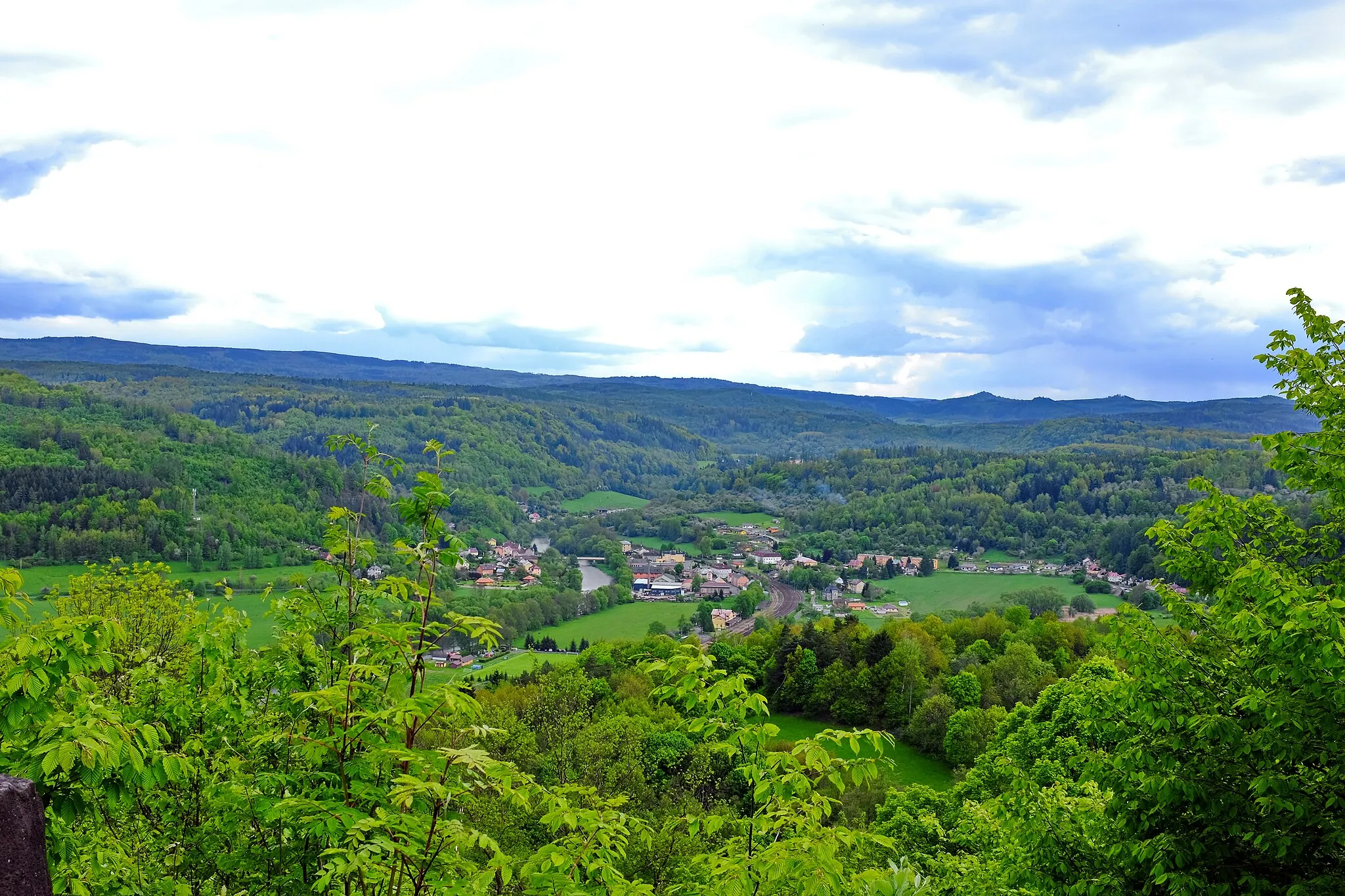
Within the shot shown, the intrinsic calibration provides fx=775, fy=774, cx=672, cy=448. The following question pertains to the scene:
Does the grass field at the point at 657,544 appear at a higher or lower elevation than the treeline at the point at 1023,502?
lower

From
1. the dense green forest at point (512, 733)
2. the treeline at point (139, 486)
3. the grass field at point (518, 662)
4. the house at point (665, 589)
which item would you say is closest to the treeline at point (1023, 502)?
the house at point (665, 589)

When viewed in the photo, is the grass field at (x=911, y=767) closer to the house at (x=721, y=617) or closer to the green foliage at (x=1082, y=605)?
the house at (x=721, y=617)

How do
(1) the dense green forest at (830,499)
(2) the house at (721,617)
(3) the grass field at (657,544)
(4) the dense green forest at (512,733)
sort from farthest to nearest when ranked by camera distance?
(3) the grass field at (657,544) → (1) the dense green forest at (830,499) → (2) the house at (721,617) → (4) the dense green forest at (512,733)

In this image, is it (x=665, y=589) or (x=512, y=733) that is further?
(x=665, y=589)

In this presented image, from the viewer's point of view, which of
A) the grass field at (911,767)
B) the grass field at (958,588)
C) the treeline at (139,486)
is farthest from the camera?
the grass field at (958,588)

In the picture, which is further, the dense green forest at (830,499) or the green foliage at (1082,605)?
the dense green forest at (830,499)

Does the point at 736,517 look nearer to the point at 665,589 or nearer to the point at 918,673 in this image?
the point at 665,589

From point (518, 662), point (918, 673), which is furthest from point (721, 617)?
point (918, 673)
